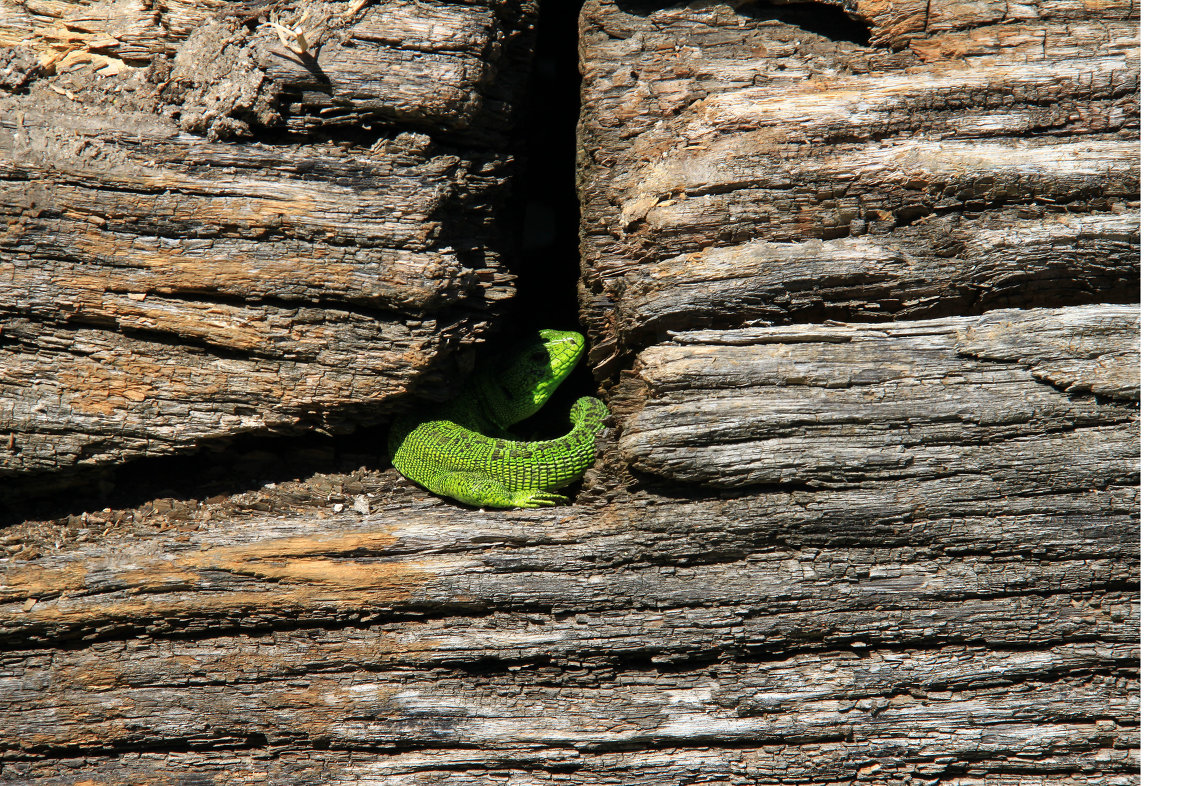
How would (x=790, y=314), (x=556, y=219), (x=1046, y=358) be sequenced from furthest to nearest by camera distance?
(x=556, y=219), (x=790, y=314), (x=1046, y=358)

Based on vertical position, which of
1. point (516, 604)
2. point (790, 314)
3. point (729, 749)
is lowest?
point (729, 749)

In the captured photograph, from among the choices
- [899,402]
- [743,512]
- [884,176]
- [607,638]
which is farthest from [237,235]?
[899,402]

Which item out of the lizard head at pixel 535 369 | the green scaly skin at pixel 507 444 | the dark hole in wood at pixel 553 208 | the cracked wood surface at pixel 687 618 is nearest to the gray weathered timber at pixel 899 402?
the cracked wood surface at pixel 687 618

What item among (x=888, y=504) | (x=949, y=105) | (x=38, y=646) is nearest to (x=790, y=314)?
(x=888, y=504)

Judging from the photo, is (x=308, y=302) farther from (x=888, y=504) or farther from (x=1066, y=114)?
(x=1066, y=114)

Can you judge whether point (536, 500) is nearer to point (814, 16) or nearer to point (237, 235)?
point (237, 235)
